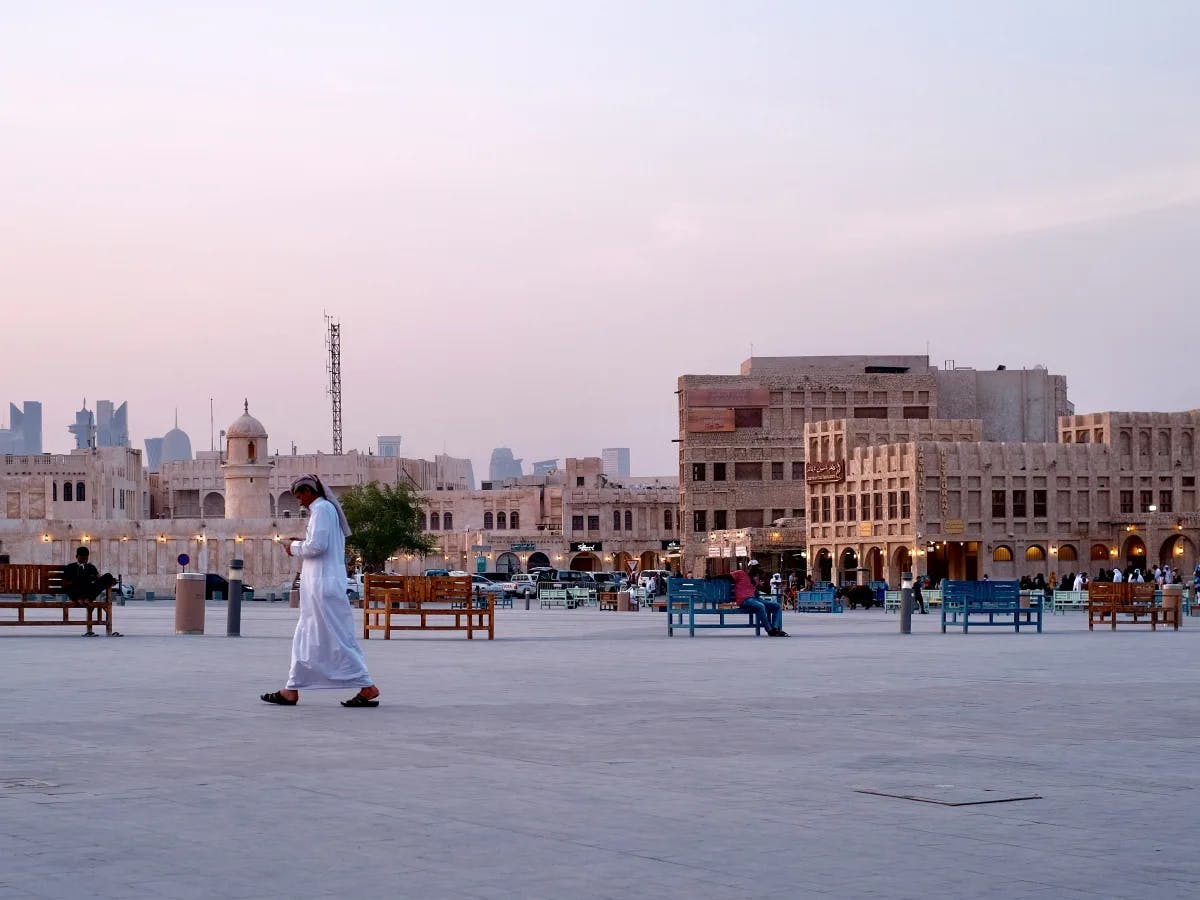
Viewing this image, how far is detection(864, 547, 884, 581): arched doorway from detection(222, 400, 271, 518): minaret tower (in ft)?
113

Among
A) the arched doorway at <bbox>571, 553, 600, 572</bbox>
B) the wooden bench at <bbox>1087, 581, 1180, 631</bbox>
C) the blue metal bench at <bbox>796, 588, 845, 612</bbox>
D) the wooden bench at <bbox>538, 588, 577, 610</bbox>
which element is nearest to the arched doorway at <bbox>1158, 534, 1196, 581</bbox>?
the wooden bench at <bbox>538, 588, 577, 610</bbox>

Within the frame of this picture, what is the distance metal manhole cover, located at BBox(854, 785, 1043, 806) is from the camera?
8.28 m

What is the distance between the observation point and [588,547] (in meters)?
129

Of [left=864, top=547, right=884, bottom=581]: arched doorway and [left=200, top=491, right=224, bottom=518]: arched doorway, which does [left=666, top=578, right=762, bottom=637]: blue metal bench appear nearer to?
[left=864, top=547, right=884, bottom=581]: arched doorway

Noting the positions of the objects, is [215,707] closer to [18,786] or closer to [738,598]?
[18,786]

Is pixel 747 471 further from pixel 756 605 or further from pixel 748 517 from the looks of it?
pixel 756 605

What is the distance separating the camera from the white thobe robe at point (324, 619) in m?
14.0

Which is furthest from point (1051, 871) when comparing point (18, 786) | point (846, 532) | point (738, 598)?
point (846, 532)

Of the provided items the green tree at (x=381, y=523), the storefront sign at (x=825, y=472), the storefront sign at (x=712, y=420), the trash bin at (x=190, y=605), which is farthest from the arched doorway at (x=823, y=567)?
the trash bin at (x=190, y=605)

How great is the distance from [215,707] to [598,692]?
3.39 meters

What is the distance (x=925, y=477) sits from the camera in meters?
83.8

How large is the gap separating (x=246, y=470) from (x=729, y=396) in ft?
92.1

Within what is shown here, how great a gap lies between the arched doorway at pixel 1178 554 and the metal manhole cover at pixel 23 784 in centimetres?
8074

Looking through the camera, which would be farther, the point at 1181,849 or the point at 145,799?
the point at 145,799
